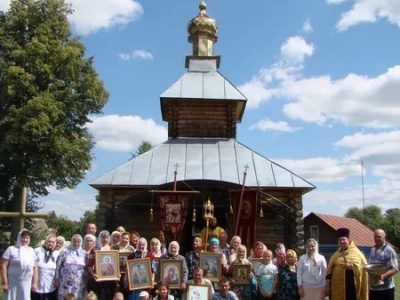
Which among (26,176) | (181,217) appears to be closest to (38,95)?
(26,176)

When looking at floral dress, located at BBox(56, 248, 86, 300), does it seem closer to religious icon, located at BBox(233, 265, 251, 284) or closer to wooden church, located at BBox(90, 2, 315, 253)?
religious icon, located at BBox(233, 265, 251, 284)

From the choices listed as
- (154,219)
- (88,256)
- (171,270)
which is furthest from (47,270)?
(154,219)

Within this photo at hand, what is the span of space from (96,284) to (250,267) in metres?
2.27

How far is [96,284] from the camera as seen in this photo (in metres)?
7.69

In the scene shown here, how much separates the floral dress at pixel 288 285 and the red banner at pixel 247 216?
10.7 ft

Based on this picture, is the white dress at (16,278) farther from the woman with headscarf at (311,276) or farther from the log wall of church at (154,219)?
the log wall of church at (154,219)

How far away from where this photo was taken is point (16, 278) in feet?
23.9

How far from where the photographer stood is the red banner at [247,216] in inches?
428

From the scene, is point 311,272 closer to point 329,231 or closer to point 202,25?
point 202,25

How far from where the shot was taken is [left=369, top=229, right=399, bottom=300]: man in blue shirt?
717 cm

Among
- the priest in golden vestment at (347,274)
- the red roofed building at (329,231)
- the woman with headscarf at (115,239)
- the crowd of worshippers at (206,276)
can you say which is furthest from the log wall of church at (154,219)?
the red roofed building at (329,231)

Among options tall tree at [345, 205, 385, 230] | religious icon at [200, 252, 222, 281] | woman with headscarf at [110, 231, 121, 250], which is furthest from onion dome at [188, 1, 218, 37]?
tall tree at [345, 205, 385, 230]

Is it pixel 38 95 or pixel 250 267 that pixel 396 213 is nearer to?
pixel 38 95

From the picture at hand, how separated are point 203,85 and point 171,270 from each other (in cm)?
900
